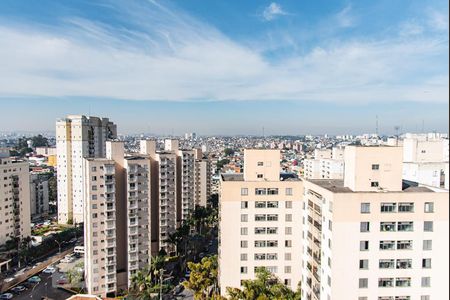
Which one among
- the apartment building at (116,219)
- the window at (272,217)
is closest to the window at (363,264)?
the window at (272,217)

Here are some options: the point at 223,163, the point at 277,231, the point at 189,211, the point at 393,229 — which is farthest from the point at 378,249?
the point at 223,163

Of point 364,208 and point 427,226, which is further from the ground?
point 364,208

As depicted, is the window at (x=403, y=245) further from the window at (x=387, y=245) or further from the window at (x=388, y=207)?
the window at (x=388, y=207)

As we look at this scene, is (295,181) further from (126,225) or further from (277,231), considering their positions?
(126,225)

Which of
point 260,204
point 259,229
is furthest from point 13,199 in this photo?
point 260,204

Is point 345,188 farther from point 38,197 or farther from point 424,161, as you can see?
point 38,197

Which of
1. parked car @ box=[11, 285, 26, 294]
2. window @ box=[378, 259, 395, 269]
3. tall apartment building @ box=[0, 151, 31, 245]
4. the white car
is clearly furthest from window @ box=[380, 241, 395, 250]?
tall apartment building @ box=[0, 151, 31, 245]
